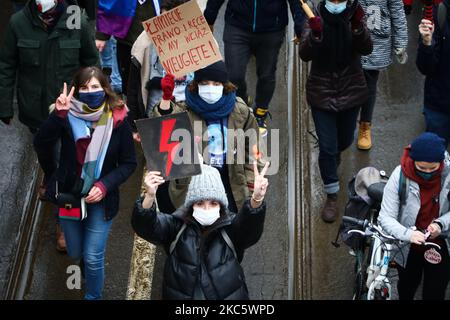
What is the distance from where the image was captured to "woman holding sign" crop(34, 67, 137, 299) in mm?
6766

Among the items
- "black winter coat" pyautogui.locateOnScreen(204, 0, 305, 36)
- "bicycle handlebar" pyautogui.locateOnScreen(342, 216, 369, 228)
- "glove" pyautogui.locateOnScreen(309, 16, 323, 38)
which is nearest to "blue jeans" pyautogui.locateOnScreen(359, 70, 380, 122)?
"black winter coat" pyautogui.locateOnScreen(204, 0, 305, 36)

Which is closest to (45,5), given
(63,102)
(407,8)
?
(63,102)

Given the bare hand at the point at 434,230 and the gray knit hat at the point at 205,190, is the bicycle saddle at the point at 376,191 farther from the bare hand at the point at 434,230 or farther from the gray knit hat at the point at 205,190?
the gray knit hat at the point at 205,190

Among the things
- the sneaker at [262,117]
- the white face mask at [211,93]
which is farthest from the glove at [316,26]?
the sneaker at [262,117]

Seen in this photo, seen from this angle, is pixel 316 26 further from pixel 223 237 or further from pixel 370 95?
pixel 223 237

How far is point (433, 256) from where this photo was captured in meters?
6.75

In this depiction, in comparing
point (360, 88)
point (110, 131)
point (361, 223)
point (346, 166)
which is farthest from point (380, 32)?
point (110, 131)

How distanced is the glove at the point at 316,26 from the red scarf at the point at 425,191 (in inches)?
51.9

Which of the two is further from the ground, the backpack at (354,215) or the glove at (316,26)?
the glove at (316,26)

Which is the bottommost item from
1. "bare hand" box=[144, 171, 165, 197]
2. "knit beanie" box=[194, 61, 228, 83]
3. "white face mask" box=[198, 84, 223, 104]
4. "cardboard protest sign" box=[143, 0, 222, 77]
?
"white face mask" box=[198, 84, 223, 104]

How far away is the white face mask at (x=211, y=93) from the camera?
23.8 feet

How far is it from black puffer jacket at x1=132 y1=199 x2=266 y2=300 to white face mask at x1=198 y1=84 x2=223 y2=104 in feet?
3.67

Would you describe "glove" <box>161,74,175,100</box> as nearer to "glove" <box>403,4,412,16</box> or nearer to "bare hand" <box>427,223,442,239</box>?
"bare hand" <box>427,223,442,239</box>

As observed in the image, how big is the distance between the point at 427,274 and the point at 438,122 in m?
1.79
